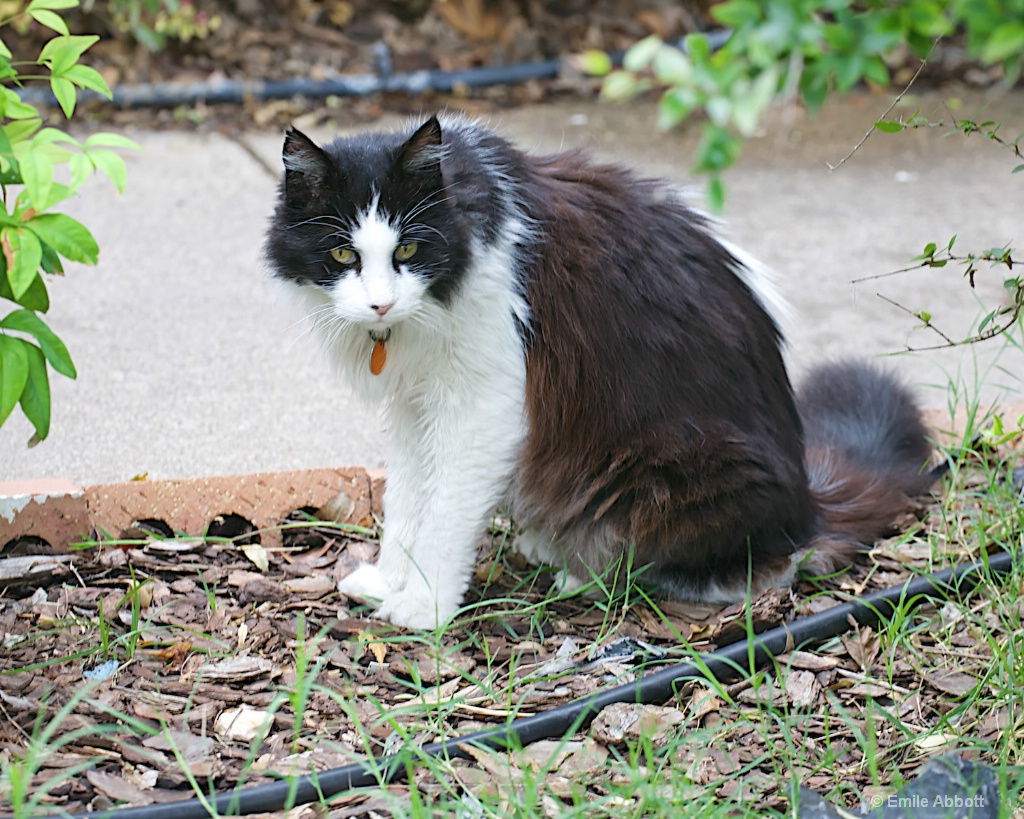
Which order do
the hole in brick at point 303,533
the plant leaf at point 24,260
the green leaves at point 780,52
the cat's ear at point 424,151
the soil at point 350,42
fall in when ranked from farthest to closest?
the soil at point 350,42 < the hole in brick at point 303,533 < the cat's ear at point 424,151 < the plant leaf at point 24,260 < the green leaves at point 780,52

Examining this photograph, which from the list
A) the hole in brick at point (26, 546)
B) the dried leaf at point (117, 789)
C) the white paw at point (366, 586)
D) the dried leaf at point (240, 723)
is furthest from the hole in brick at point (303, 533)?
the dried leaf at point (117, 789)

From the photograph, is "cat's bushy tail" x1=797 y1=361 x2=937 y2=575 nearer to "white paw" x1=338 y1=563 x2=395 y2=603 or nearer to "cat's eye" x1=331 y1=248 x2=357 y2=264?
"white paw" x1=338 y1=563 x2=395 y2=603

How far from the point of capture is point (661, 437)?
2.60 m

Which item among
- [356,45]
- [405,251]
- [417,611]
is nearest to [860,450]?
[417,611]

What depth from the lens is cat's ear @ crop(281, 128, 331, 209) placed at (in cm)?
234

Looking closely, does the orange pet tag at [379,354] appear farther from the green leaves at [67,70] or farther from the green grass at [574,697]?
the green leaves at [67,70]

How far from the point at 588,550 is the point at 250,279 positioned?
2488mm

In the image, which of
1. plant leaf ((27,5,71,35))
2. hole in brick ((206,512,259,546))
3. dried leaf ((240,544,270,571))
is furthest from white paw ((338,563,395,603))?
plant leaf ((27,5,71,35))

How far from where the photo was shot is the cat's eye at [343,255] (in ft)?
7.91

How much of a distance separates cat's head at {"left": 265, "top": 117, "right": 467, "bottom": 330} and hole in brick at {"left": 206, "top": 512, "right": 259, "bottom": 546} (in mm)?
843

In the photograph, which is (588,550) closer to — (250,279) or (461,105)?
(250,279)

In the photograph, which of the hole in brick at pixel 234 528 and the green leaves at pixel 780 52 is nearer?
the green leaves at pixel 780 52

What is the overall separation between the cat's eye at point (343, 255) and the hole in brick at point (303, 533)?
92 centimetres

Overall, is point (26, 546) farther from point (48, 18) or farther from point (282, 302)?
point (48, 18)
